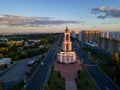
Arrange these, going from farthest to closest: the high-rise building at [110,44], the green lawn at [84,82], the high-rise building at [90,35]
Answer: the high-rise building at [90,35], the high-rise building at [110,44], the green lawn at [84,82]

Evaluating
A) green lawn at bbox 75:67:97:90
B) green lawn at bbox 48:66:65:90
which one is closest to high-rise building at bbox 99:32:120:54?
green lawn at bbox 75:67:97:90

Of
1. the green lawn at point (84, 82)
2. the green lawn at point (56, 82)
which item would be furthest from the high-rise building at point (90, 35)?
the green lawn at point (56, 82)

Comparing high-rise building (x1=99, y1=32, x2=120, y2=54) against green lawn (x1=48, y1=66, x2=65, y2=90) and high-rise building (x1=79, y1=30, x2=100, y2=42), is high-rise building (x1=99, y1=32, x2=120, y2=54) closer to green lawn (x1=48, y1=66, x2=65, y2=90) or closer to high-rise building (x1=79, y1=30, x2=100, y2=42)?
green lawn (x1=48, y1=66, x2=65, y2=90)

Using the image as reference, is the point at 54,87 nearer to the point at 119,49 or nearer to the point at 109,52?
the point at 119,49

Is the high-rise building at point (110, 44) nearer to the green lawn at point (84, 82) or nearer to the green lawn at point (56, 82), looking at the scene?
the green lawn at point (84, 82)

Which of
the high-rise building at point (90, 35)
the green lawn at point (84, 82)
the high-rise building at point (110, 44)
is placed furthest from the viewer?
the high-rise building at point (90, 35)

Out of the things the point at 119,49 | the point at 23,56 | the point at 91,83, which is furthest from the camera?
the point at 119,49

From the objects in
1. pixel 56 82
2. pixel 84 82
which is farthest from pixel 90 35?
pixel 56 82

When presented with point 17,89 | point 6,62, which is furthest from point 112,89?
point 6,62

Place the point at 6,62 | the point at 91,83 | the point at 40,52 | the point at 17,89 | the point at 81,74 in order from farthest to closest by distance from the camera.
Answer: the point at 40,52
the point at 6,62
the point at 81,74
the point at 91,83
the point at 17,89
